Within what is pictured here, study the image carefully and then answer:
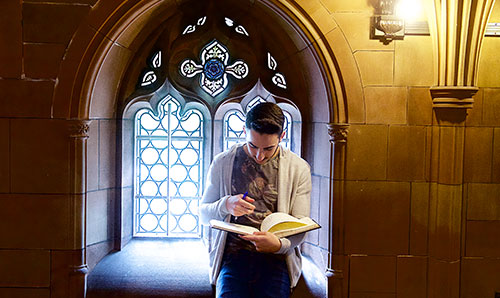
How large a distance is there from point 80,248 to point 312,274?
161 cm

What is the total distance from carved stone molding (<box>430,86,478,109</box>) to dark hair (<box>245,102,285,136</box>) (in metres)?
1.14

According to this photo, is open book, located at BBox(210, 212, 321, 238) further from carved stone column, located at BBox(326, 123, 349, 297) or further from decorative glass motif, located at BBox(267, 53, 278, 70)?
decorative glass motif, located at BBox(267, 53, 278, 70)

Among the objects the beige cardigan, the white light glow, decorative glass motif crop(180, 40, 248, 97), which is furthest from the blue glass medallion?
the white light glow

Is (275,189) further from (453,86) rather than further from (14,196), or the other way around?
(14,196)

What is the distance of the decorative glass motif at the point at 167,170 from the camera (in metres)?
4.84

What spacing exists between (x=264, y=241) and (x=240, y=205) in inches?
9.5

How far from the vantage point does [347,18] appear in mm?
3988

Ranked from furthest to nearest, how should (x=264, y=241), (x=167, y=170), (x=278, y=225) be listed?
(x=167, y=170), (x=278, y=225), (x=264, y=241)

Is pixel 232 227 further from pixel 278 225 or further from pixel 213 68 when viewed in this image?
pixel 213 68

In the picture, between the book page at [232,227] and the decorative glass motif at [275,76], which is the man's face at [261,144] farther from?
the decorative glass motif at [275,76]

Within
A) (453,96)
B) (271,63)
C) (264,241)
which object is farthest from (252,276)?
(271,63)

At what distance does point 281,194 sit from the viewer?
11.7ft

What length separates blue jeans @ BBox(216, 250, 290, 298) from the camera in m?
3.37

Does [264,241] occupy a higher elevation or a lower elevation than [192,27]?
lower
